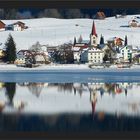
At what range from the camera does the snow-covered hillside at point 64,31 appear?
4695mm

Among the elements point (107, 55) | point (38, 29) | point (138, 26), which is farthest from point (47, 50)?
point (138, 26)

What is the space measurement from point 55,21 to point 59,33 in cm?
21

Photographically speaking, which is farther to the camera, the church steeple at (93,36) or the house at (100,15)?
the church steeple at (93,36)

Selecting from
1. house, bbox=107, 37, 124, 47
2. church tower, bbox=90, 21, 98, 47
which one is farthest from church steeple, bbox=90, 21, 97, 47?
house, bbox=107, 37, 124, 47

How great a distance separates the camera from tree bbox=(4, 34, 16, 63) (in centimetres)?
470

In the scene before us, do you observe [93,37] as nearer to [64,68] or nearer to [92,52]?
[92,52]

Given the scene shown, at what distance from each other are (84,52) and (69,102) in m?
0.53

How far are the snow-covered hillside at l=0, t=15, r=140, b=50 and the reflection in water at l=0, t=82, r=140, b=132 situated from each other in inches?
18.8

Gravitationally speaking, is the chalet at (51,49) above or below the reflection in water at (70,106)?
above

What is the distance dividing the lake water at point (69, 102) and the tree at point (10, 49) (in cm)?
17

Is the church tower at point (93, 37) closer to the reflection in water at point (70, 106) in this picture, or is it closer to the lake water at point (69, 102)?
the lake water at point (69, 102)

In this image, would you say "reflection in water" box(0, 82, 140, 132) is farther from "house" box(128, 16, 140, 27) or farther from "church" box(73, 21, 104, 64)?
"house" box(128, 16, 140, 27)

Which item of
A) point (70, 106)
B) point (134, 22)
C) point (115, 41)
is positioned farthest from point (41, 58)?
point (134, 22)

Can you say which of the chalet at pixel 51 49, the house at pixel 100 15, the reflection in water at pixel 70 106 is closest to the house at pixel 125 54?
the reflection in water at pixel 70 106
